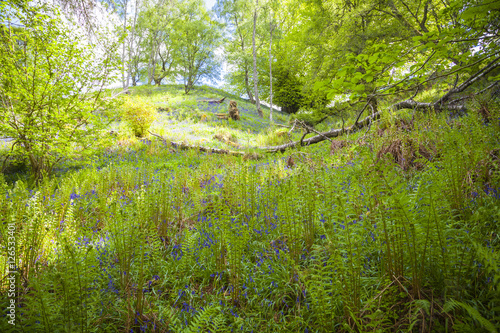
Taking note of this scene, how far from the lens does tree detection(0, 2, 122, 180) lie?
14.0 ft

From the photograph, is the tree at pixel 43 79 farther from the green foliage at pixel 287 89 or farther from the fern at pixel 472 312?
the green foliage at pixel 287 89

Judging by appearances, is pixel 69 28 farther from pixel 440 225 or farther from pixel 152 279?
pixel 440 225

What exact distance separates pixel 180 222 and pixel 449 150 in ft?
11.6

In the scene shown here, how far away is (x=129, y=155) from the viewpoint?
8.28 metres

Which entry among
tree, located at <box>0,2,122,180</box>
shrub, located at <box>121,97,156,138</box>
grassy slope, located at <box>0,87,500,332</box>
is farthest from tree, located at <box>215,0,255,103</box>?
grassy slope, located at <box>0,87,500,332</box>

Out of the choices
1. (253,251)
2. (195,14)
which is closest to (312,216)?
(253,251)

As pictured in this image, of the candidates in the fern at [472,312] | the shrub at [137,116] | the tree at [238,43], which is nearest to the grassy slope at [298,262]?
the fern at [472,312]

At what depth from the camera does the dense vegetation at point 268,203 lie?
1415 mm

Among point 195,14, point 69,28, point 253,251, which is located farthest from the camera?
point 195,14

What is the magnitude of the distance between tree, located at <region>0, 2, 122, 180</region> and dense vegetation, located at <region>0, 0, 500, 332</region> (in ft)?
0.11

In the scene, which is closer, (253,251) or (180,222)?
(253,251)

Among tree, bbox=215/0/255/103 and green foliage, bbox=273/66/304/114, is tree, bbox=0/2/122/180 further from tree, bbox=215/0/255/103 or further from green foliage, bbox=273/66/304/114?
green foliage, bbox=273/66/304/114

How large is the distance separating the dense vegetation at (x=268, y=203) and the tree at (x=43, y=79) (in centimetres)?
3

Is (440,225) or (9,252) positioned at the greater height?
(440,225)
